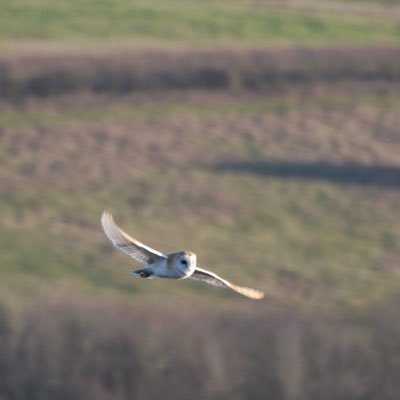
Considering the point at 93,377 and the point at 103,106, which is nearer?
the point at 93,377

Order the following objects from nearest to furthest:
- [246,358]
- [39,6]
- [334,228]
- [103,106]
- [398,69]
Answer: [246,358]
[334,228]
[103,106]
[398,69]
[39,6]

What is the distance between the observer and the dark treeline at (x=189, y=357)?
15.0 metres

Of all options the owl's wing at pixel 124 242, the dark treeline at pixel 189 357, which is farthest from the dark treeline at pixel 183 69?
the owl's wing at pixel 124 242

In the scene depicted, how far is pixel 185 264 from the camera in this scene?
31.7 ft

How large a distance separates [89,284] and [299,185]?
4676 mm

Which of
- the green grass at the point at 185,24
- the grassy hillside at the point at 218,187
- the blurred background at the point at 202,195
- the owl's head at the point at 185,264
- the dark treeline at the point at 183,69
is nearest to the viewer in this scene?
the owl's head at the point at 185,264

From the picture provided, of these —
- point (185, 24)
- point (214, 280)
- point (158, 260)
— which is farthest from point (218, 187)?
point (158, 260)

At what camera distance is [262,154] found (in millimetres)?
22016

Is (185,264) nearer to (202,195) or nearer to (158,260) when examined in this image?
(158,260)

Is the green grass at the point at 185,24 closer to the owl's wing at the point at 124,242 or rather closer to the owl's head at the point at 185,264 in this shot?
the owl's wing at the point at 124,242

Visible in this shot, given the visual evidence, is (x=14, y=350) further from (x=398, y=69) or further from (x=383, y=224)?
(x=398, y=69)

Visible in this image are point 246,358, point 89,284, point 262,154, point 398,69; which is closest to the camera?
point 246,358

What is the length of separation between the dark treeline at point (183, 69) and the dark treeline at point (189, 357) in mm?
9184

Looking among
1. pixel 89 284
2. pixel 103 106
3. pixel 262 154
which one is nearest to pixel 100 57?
pixel 103 106
